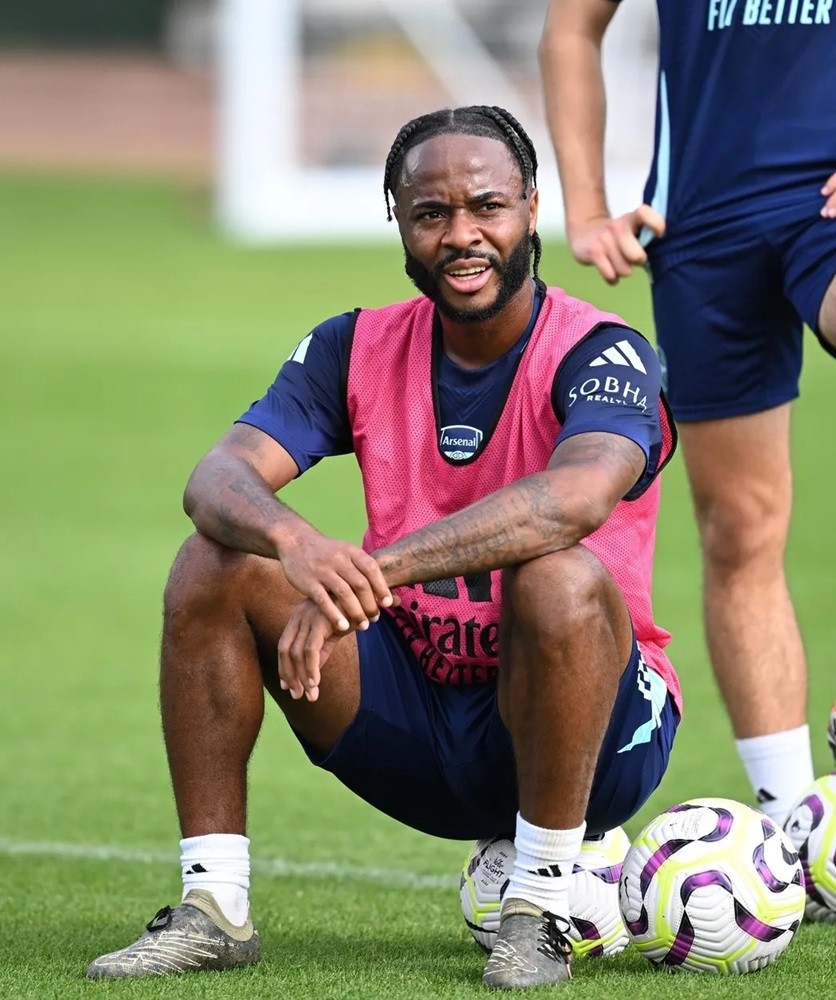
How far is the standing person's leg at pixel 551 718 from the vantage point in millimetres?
4090

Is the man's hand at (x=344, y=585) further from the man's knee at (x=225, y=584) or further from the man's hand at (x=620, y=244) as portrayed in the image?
the man's hand at (x=620, y=244)

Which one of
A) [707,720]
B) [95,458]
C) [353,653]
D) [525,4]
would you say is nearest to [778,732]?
[353,653]

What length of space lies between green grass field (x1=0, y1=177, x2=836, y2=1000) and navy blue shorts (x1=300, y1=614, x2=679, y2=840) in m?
0.36

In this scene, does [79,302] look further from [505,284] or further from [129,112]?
[129,112]

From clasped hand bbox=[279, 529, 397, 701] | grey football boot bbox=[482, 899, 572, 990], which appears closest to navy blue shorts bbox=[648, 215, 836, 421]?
clasped hand bbox=[279, 529, 397, 701]

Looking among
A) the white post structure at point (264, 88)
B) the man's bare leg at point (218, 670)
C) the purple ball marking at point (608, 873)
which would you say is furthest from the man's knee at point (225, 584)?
the white post structure at point (264, 88)

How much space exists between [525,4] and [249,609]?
59.8ft

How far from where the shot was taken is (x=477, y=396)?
15.2 feet

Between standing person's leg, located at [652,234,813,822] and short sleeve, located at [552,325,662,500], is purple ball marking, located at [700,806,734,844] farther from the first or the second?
standing person's leg, located at [652,234,813,822]

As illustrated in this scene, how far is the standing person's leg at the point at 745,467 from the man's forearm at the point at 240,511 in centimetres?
171

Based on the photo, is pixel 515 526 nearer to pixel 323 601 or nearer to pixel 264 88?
pixel 323 601

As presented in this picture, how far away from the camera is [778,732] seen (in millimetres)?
5684

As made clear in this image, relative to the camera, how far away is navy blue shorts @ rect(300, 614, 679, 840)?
445cm

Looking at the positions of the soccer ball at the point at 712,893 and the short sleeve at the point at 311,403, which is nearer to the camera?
the soccer ball at the point at 712,893
